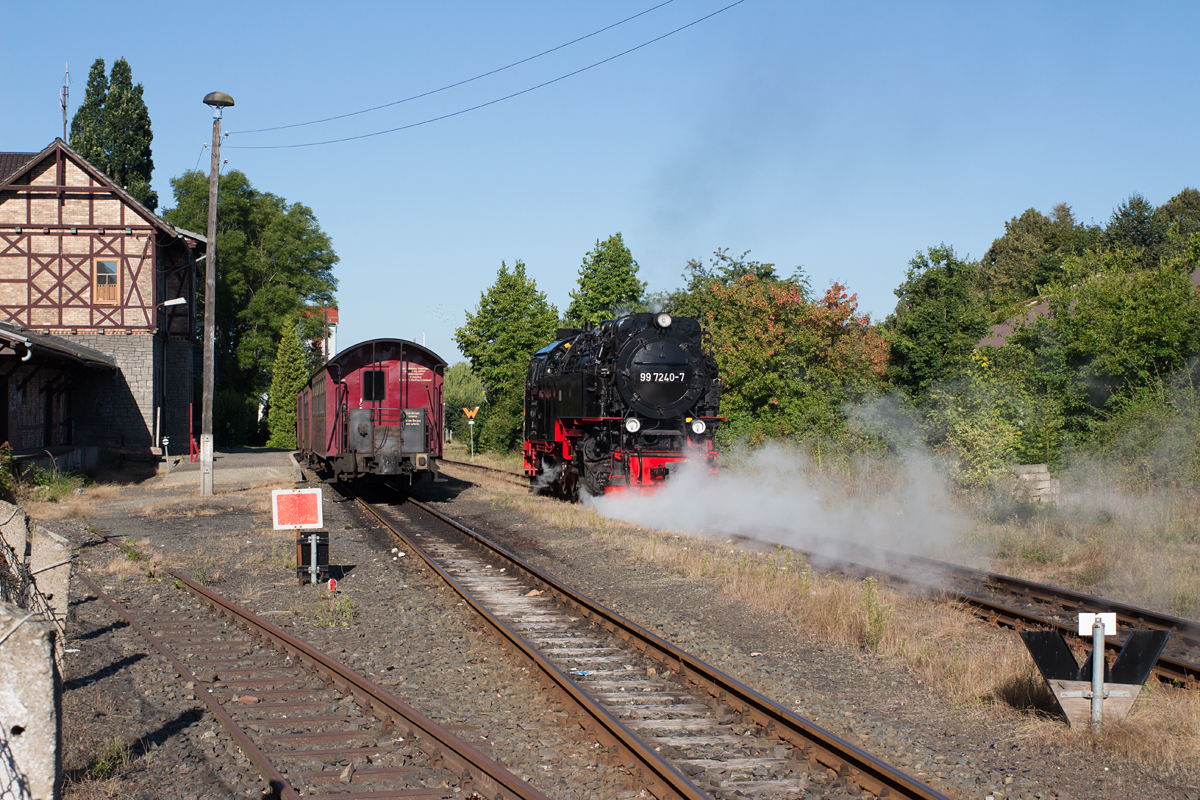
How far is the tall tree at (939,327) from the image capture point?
22.1m

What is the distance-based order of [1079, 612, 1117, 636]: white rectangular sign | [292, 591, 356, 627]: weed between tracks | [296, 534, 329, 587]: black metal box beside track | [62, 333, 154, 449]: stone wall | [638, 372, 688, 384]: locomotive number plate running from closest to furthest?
[1079, 612, 1117, 636]: white rectangular sign
[292, 591, 356, 627]: weed between tracks
[296, 534, 329, 587]: black metal box beside track
[638, 372, 688, 384]: locomotive number plate
[62, 333, 154, 449]: stone wall

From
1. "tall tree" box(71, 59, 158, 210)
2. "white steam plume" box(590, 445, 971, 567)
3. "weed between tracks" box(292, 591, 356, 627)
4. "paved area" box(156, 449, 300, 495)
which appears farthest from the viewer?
"tall tree" box(71, 59, 158, 210)

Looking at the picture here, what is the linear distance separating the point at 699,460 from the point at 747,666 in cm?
998

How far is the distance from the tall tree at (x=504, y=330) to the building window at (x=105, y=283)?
1641 centimetres

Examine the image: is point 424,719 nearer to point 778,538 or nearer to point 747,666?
point 747,666

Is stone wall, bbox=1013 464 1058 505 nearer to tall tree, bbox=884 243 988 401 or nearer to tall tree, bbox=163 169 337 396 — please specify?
tall tree, bbox=884 243 988 401

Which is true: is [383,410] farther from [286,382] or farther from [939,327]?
[286,382]

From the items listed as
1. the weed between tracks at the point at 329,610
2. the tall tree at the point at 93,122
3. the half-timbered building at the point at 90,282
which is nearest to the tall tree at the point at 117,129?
the tall tree at the point at 93,122

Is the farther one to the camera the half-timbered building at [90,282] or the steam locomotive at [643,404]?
the half-timbered building at [90,282]

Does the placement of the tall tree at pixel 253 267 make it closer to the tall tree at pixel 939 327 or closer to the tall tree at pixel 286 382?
the tall tree at pixel 286 382

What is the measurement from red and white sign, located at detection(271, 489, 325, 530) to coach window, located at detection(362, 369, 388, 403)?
8609mm

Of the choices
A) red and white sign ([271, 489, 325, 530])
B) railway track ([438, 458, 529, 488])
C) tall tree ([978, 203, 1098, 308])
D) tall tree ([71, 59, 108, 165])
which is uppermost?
tall tree ([71, 59, 108, 165])

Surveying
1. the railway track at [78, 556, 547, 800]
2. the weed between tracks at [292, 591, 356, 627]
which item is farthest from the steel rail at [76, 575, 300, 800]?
the weed between tracks at [292, 591, 356, 627]

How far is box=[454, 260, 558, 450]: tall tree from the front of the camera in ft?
148
